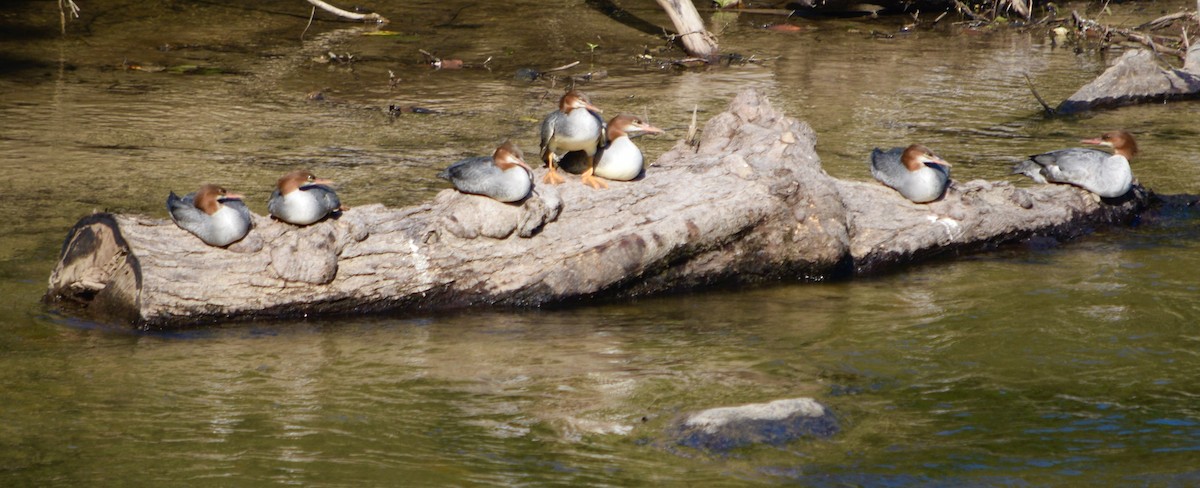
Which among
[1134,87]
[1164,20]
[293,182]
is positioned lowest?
[293,182]

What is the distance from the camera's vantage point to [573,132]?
23.4 ft

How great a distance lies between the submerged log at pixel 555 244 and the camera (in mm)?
6484

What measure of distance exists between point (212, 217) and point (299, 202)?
47 centimetres

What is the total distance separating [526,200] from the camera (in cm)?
689

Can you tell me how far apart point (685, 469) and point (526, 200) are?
8.28 ft

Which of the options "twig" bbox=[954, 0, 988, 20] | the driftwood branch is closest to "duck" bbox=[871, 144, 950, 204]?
the driftwood branch

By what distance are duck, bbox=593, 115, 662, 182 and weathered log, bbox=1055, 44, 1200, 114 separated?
6.31 m

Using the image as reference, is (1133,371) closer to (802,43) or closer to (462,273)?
(462,273)

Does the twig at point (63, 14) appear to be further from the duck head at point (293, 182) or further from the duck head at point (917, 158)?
the duck head at point (917, 158)

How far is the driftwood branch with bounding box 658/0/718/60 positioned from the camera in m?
14.3

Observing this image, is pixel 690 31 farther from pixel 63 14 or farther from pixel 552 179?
pixel 63 14

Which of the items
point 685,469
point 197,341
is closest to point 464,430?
point 685,469

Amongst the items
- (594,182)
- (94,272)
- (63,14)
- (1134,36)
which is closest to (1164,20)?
(1134,36)

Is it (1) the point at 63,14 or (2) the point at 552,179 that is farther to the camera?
(1) the point at 63,14
